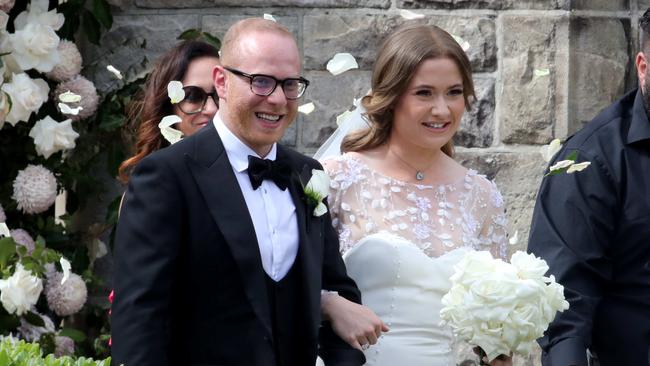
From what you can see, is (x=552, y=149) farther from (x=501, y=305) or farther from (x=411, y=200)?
(x=501, y=305)

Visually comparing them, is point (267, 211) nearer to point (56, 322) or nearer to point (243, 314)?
point (243, 314)

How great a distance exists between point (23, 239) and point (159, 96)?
1098mm

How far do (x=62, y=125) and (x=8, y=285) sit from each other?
0.79 metres

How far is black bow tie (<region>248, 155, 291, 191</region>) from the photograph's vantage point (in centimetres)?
369

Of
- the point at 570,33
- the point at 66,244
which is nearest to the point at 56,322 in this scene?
the point at 66,244

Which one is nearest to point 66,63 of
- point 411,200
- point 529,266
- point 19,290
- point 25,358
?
point 19,290

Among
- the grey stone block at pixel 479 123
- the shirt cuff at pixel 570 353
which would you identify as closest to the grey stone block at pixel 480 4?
the grey stone block at pixel 479 123

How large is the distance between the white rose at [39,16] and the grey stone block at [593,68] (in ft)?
7.33

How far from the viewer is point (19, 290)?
501 centimetres

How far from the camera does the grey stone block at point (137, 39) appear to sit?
5.77m

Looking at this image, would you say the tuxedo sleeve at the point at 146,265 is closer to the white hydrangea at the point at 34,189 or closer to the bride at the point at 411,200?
the bride at the point at 411,200

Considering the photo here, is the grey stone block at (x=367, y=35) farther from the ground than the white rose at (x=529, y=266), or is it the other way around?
the grey stone block at (x=367, y=35)

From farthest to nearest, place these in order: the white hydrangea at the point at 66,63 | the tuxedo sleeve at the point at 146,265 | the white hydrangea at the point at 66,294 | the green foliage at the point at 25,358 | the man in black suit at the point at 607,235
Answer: the white hydrangea at the point at 66,63 → the white hydrangea at the point at 66,294 → the man in black suit at the point at 607,235 → the tuxedo sleeve at the point at 146,265 → the green foliage at the point at 25,358

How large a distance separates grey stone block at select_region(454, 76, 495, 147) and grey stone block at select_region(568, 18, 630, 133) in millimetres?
356
